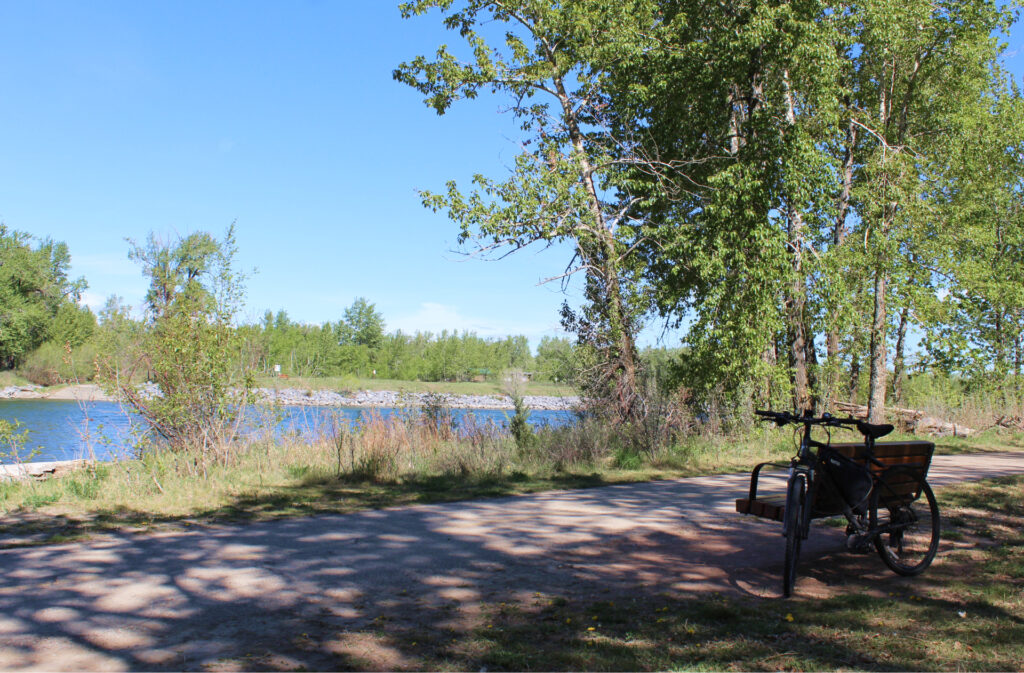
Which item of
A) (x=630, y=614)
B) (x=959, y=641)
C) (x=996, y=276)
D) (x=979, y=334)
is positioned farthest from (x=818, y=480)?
(x=979, y=334)

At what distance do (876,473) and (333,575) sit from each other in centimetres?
460

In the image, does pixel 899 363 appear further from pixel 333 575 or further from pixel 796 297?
pixel 333 575

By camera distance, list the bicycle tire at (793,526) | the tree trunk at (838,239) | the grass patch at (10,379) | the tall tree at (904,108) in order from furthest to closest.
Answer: the grass patch at (10,379) → the tree trunk at (838,239) → the tall tree at (904,108) → the bicycle tire at (793,526)

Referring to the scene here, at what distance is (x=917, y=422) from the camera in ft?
71.9

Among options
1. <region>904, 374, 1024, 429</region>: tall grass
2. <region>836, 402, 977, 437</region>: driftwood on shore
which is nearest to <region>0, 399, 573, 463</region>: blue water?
<region>836, 402, 977, 437</region>: driftwood on shore

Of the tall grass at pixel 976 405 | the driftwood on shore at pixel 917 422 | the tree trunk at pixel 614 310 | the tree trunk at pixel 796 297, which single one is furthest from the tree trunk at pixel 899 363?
the tree trunk at pixel 614 310

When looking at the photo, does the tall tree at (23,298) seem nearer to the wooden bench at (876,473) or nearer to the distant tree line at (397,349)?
the distant tree line at (397,349)

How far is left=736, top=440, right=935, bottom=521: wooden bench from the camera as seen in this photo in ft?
19.1

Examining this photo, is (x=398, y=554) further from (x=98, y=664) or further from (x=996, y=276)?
(x=996, y=276)

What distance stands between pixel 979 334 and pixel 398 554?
27.0 meters

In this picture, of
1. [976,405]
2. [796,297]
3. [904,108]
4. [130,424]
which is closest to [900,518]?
[130,424]

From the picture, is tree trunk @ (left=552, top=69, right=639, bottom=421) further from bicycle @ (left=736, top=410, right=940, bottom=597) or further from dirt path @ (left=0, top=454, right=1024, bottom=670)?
bicycle @ (left=736, top=410, right=940, bottom=597)

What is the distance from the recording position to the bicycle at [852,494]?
552 centimetres

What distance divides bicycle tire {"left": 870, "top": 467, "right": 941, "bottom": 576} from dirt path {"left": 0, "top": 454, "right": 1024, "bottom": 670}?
35 centimetres
